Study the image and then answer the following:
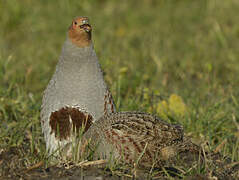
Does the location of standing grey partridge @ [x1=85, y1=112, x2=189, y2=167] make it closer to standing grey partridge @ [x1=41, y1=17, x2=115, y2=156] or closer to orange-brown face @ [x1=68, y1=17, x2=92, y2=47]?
standing grey partridge @ [x1=41, y1=17, x2=115, y2=156]

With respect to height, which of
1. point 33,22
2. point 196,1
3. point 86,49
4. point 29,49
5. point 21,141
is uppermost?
point 196,1

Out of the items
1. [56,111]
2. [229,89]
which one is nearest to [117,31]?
[229,89]

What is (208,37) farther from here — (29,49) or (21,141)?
(21,141)

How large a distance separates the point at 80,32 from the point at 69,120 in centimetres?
76

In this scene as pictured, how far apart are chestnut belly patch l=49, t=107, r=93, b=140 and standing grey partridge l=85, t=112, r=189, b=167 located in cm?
17

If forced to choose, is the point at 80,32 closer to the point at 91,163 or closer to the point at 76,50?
the point at 76,50

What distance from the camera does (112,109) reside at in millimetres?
4113

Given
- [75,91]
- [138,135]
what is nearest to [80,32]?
[75,91]

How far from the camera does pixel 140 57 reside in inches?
272

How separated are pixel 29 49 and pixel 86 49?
3414mm

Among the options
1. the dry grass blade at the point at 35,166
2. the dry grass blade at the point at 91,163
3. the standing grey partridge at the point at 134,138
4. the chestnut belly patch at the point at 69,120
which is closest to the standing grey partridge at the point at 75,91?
the chestnut belly patch at the point at 69,120

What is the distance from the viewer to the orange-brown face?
384 cm

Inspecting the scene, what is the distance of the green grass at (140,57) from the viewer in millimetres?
4707

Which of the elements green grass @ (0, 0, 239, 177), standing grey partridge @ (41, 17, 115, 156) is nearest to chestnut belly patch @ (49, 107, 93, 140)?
standing grey partridge @ (41, 17, 115, 156)
